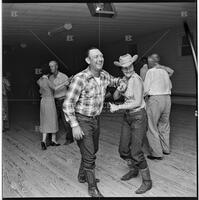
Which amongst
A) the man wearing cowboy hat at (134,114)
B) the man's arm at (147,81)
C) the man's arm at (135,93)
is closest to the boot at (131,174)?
the man wearing cowboy hat at (134,114)

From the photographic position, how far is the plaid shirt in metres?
2.62

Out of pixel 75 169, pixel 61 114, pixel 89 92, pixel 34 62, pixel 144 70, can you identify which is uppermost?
pixel 34 62

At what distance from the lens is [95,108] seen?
9.06 feet

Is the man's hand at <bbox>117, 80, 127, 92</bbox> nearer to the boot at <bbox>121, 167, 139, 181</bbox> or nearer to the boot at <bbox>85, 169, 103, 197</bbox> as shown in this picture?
the boot at <bbox>85, 169, 103, 197</bbox>

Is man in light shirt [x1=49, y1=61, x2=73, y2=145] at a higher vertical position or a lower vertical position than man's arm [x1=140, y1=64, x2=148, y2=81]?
lower

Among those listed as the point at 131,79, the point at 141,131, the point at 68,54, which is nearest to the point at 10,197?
the point at 141,131

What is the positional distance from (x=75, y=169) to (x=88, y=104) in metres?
1.25

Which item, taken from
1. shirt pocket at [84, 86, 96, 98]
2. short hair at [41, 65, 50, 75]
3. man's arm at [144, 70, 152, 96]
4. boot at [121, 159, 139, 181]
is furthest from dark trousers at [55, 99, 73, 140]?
shirt pocket at [84, 86, 96, 98]

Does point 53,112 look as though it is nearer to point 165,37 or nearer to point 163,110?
point 163,110

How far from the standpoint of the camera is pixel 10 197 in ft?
9.09

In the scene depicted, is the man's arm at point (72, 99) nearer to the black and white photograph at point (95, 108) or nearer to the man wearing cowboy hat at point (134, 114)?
the black and white photograph at point (95, 108)

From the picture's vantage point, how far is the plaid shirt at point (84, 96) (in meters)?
2.62

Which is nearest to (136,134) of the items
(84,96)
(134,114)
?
(134,114)

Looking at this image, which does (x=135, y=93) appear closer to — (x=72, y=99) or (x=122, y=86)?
(x=122, y=86)
